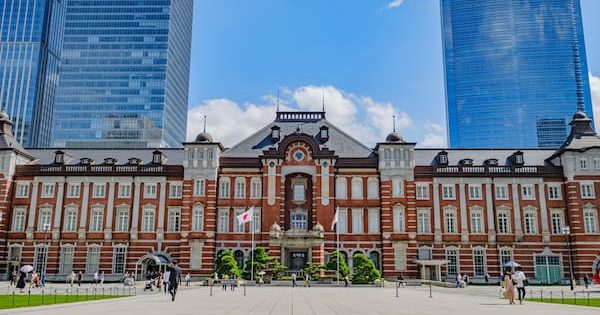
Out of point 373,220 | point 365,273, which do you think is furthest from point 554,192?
point 365,273

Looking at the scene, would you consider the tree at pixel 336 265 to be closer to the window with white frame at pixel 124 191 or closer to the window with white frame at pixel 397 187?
the window with white frame at pixel 397 187

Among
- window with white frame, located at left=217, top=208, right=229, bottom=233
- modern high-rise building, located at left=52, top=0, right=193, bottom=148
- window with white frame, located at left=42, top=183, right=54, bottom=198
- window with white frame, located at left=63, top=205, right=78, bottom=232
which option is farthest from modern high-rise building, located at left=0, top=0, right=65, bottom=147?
window with white frame, located at left=217, top=208, right=229, bottom=233

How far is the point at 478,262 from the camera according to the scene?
172 feet

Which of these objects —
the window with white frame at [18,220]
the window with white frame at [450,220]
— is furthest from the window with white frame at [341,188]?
the window with white frame at [18,220]

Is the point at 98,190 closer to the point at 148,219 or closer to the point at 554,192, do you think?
the point at 148,219

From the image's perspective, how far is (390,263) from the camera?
5156 cm

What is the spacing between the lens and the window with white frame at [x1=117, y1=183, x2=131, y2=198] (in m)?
54.6

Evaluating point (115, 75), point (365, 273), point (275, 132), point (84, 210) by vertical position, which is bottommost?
point (365, 273)

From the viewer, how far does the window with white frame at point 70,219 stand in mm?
53844

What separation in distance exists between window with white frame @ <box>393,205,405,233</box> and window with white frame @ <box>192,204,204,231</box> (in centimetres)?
2066

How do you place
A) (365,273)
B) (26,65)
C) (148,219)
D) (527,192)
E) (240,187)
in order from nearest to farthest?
(365,273)
(527,192)
(148,219)
(240,187)
(26,65)

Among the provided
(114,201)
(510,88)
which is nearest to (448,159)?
(114,201)

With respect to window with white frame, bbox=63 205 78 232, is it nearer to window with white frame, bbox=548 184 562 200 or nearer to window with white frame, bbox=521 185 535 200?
window with white frame, bbox=521 185 535 200

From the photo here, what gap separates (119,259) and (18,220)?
39.2 ft
